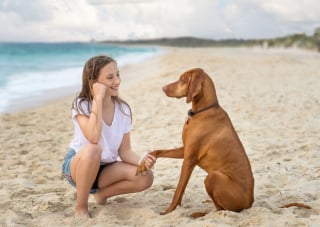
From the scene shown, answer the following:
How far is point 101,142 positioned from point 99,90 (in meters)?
0.45

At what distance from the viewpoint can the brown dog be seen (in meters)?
3.60

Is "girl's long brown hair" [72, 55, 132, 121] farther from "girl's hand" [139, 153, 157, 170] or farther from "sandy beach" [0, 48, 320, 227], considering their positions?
"sandy beach" [0, 48, 320, 227]

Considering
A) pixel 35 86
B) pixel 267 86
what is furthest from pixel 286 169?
pixel 35 86

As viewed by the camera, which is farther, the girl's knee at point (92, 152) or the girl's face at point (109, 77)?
the girl's face at point (109, 77)

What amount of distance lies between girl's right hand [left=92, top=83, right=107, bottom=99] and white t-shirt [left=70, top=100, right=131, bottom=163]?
0.16m

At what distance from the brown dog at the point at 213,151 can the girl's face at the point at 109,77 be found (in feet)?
1.93

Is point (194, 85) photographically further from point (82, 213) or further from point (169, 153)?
point (82, 213)

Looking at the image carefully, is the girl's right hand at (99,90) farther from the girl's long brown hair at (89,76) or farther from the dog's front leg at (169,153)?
the dog's front leg at (169,153)

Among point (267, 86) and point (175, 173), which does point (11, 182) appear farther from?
point (267, 86)

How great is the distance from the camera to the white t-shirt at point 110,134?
3956 millimetres

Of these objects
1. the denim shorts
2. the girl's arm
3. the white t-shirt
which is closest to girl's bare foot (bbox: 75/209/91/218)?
the denim shorts

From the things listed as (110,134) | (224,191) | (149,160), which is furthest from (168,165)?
(224,191)

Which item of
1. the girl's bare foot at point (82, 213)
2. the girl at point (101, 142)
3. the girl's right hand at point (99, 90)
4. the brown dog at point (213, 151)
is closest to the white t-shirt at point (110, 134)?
the girl at point (101, 142)

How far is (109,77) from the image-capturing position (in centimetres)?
393
